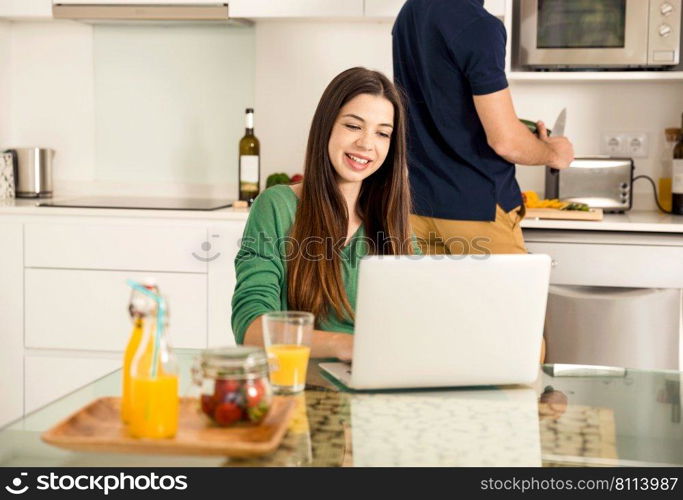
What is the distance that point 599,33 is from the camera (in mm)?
3078

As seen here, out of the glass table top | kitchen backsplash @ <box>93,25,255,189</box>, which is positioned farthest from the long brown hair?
kitchen backsplash @ <box>93,25,255,189</box>

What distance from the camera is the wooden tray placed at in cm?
107

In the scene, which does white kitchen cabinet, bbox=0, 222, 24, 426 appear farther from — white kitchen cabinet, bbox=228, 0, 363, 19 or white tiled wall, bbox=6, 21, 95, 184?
white kitchen cabinet, bbox=228, 0, 363, 19

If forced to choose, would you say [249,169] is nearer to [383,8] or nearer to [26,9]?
[383,8]

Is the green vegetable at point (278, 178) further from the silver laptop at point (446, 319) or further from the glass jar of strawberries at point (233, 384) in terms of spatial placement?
the glass jar of strawberries at point (233, 384)

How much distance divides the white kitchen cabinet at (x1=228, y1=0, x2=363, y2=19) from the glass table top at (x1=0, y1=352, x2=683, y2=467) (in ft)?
6.50

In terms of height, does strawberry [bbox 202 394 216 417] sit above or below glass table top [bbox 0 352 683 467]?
above

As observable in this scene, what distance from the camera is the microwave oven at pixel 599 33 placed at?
3.03 meters

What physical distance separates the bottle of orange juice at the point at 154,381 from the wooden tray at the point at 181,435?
2 centimetres

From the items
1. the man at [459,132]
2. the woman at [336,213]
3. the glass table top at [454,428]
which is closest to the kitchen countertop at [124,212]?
the man at [459,132]

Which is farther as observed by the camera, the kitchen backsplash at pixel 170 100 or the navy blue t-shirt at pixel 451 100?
the kitchen backsplash at pixel 170 100

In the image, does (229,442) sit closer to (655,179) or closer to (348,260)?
(348,260)

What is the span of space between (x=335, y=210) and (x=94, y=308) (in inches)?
61.6

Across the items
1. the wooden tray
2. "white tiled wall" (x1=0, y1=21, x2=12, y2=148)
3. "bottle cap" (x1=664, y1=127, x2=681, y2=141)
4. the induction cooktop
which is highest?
"white tiled wall" (x1=0, y1=21, x2=12, y2=148)
